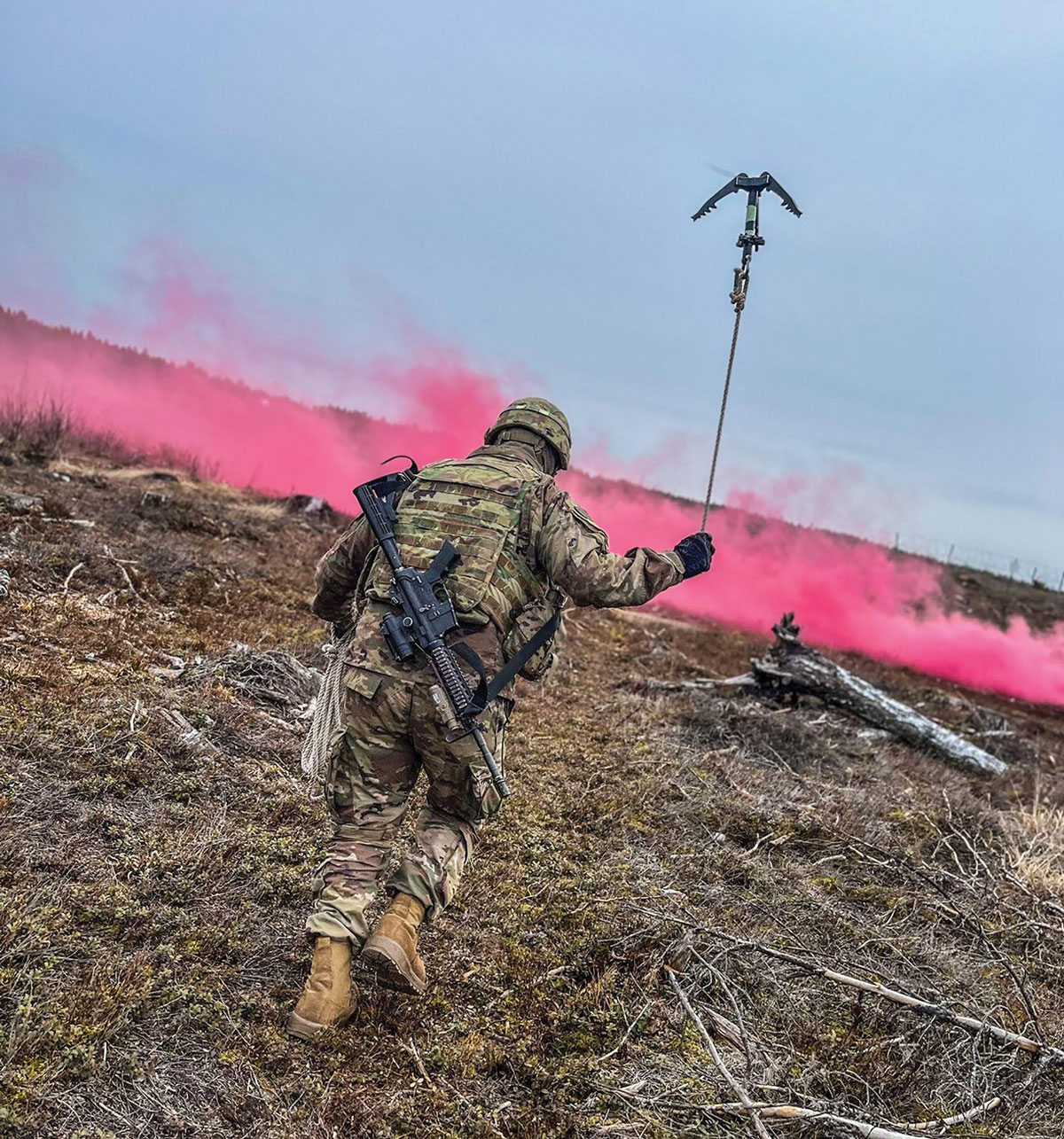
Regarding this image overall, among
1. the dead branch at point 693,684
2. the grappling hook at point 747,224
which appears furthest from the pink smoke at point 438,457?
the grappling hook at point 747,224

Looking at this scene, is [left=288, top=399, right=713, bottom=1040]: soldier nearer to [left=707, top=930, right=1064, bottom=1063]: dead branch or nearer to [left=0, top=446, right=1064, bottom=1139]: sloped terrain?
[left=0, top=446, right=1064, bottom=1139]: sloped terrain

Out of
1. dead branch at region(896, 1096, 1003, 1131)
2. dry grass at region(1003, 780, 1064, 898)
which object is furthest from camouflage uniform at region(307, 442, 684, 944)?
dry grass at region(1003, 780, 1064, 898)

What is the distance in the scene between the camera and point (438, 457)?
22.9 metres

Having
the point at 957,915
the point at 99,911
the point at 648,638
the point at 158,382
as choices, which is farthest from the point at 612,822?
the point at 158,382

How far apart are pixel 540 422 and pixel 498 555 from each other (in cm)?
92

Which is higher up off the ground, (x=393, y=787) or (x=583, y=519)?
(x=583, y=519)

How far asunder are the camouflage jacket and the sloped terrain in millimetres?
1353

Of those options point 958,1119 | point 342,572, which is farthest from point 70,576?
point 958,1119

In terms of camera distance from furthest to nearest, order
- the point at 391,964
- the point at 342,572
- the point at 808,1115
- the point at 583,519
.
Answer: the point at 342,572 → the point at 583,519 → the point at 391,964 → the point at 808,1115

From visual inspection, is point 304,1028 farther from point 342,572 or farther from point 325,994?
point 342,572

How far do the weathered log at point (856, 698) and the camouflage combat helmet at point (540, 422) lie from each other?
19.1ft

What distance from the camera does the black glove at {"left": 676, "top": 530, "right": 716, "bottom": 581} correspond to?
364 centimetres

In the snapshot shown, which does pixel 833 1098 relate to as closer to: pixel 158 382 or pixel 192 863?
pixel 192 863

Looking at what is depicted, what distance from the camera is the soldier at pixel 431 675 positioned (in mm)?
3092
